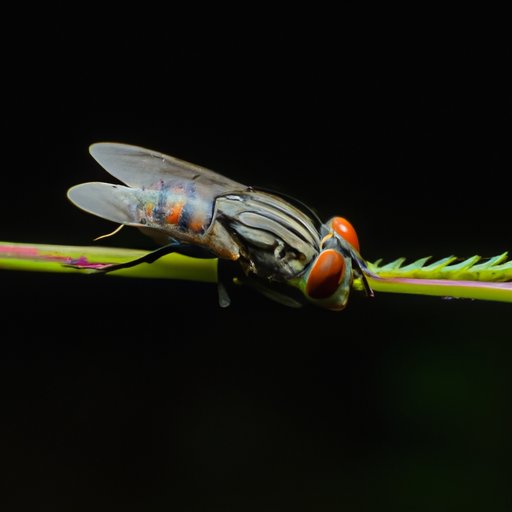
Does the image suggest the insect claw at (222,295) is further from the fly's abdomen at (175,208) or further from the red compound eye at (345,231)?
the red compound eye at (345,231)

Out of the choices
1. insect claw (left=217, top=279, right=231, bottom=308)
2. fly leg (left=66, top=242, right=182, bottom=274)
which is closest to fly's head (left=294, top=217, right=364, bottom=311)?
insect claw (left=217, top=279, right=231, bottom=308)

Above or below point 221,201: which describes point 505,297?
below

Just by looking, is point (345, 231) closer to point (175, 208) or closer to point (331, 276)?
point (331, 276)

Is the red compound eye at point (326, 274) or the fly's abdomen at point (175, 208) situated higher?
the fly's abdomen at point (175, 208)

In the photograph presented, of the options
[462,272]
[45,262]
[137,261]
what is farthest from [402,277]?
[45,262]

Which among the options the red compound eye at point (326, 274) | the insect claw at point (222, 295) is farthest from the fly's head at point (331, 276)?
the insect claw at point (222, 295)

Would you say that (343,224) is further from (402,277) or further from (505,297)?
(505,297)

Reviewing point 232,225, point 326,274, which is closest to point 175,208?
point 232,225
